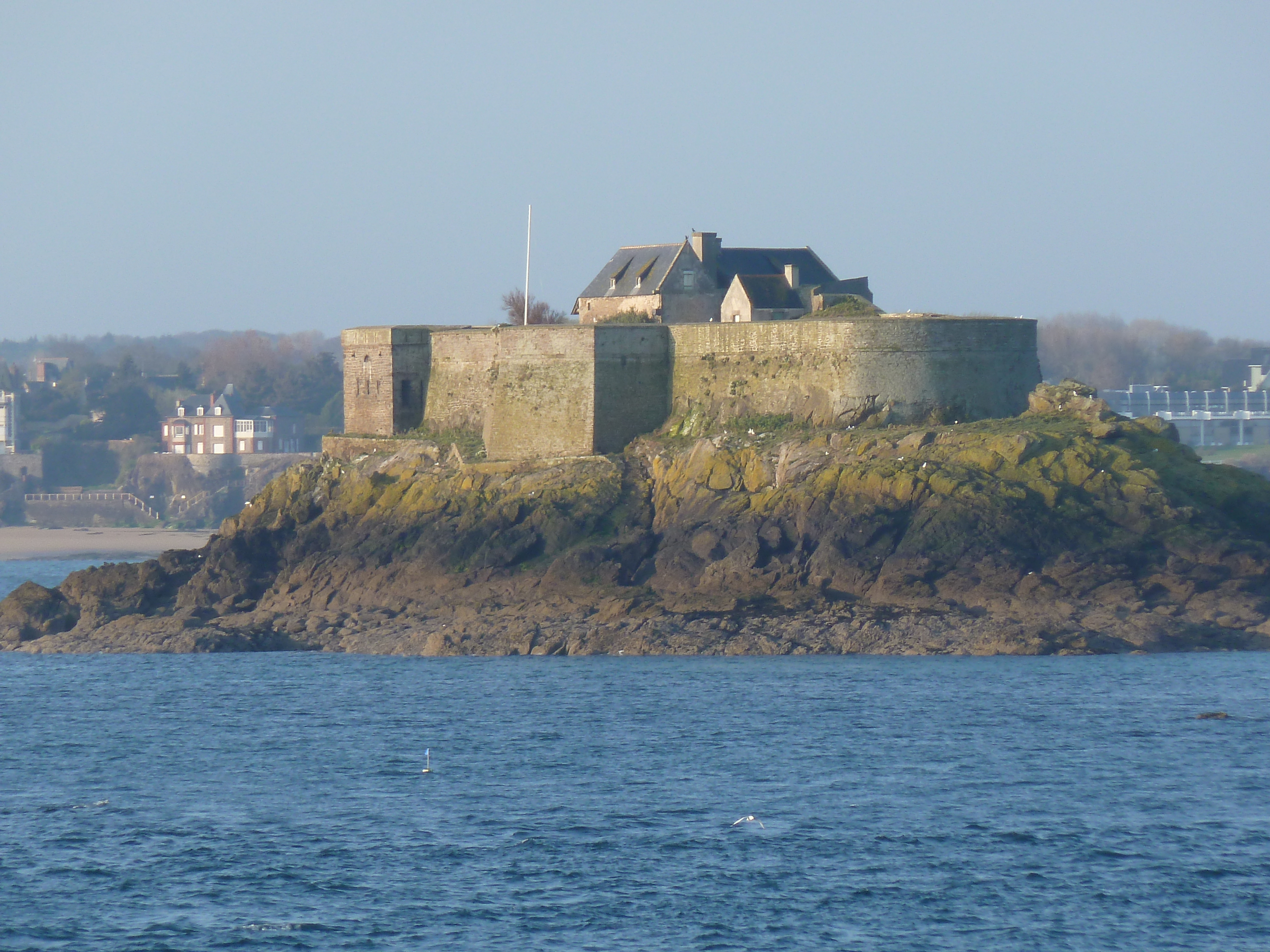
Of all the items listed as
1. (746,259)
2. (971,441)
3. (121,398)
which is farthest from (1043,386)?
(121,398)

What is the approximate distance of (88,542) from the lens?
82.4 meters

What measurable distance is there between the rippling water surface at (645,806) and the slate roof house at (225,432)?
67.1 meters

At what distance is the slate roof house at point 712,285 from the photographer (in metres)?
44.9

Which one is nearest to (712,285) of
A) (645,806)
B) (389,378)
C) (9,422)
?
(389,378)

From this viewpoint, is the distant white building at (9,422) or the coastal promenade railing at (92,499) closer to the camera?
the coastal promenade railing at (92,499)

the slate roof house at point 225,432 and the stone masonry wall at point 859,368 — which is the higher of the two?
the stone masonry wall at point 859,368

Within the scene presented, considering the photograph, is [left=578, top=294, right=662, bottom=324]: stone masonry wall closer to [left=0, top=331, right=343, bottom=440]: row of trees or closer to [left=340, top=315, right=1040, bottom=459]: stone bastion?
[left=340, top=315, right=1040, bottom=459]: stone bastion

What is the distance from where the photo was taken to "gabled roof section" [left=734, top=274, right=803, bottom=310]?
44969 millimetres

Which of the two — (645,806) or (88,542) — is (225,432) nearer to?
(88,542)

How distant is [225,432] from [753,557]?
7126cm

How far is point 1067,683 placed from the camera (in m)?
31.8

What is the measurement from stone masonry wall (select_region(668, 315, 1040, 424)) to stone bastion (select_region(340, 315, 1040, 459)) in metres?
0.03

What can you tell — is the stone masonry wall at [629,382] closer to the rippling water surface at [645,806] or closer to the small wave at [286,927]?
the rippling water surface at [645,806]

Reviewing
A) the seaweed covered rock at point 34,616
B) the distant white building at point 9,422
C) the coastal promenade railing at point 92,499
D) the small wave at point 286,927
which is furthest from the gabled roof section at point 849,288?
the distant white building at point 9,422
